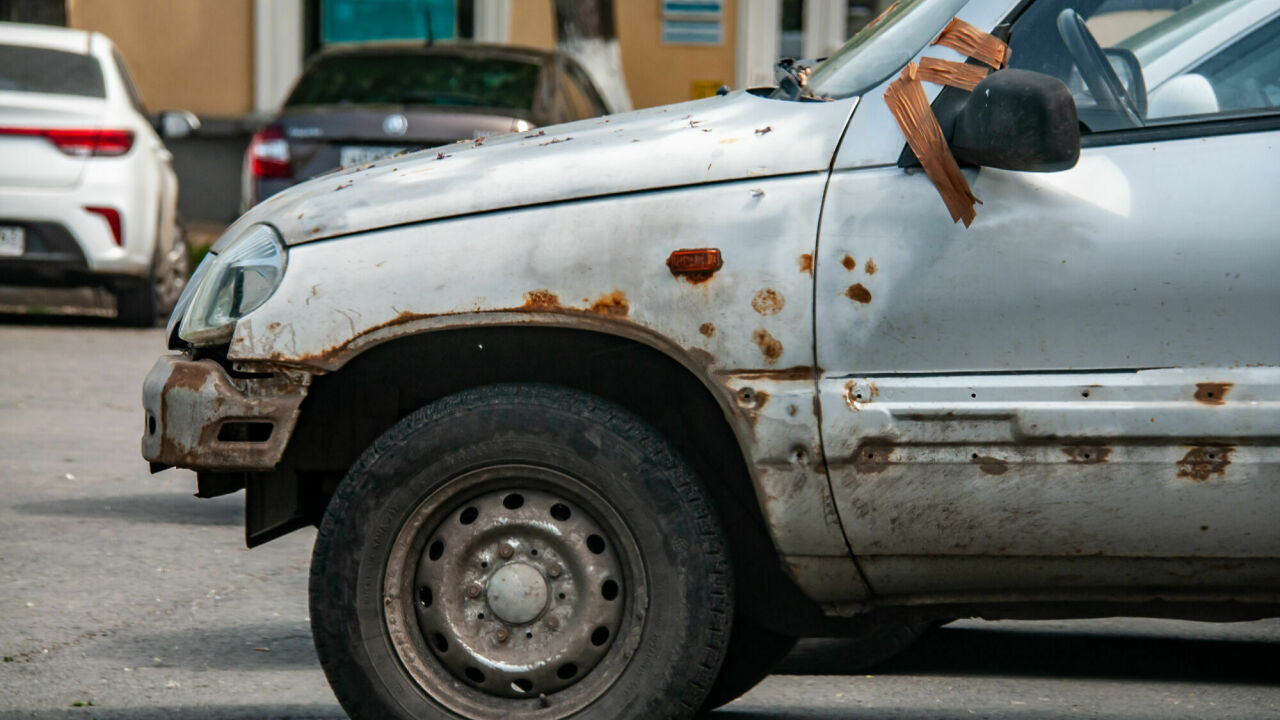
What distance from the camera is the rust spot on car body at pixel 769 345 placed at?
10.9 ft

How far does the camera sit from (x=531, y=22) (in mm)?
18516

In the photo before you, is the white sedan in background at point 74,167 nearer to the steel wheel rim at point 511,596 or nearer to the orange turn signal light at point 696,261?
the steel wheel rim at point 511,596

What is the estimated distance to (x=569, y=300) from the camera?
3.39m

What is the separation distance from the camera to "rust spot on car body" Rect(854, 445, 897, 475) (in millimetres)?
3322

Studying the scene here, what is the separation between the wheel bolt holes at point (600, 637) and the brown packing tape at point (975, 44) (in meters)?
1.25

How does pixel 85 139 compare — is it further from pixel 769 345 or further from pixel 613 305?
pixel 769 345

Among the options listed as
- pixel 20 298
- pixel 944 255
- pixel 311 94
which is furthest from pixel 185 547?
pixel 20 298

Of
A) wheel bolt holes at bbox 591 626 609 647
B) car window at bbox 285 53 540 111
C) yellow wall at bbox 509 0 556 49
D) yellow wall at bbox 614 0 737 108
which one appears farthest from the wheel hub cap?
yellow wall at bbox 509 0 556 49

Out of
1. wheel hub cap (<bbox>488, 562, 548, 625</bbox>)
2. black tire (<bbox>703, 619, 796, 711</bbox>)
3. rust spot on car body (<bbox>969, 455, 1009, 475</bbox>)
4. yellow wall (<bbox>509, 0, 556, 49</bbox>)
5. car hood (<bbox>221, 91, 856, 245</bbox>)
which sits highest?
yellow wall (<bbox>509, 0, 556, 49</bbox>)

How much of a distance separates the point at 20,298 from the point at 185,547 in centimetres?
821

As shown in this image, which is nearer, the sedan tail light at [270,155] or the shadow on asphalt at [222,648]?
the shadow on asphalt at [222,648]

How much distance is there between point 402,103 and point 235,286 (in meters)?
7.32

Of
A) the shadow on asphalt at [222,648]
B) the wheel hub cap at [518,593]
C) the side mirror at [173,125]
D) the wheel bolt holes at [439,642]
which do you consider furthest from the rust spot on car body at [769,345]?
the side mirror at [173,125]

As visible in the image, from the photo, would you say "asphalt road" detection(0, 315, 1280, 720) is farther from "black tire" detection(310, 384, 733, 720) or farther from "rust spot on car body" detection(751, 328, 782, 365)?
"rust spot on car body" detection(751, 328, 782, 365)
